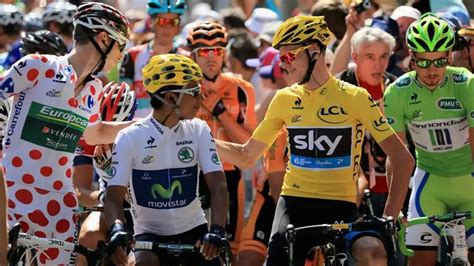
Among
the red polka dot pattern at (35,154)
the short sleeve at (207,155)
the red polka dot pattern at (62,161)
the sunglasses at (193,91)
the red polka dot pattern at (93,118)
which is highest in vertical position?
the sunglasses at (193,91)

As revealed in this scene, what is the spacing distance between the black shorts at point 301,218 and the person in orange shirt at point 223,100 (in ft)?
8.80

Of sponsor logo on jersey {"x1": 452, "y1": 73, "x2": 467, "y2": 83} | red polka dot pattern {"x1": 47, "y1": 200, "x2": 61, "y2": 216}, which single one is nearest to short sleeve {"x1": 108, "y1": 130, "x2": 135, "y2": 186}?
red polka dot pattern {"x1": 47, "y1": 200, "x2": 61, "y2": 216}

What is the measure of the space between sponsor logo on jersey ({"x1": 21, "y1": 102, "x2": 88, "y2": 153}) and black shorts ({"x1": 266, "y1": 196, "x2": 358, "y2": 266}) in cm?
152

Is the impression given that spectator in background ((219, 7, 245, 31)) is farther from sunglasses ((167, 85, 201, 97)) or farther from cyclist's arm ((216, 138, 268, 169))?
sunglasses ((167, 85, 201, 97))

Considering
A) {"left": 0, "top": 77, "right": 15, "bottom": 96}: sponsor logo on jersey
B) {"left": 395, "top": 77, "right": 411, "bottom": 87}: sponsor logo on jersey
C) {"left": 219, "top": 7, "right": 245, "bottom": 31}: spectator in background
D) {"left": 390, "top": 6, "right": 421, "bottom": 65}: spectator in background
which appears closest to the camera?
{"left": 0, "top": 77, "right": 15, "bottom": 96}: sponsor logo on jersey

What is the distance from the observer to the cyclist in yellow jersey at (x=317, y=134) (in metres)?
9.64

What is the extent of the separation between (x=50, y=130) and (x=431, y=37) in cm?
298

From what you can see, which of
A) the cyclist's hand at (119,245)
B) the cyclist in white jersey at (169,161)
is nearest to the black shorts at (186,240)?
the cyclist in white jersey at (169,161)

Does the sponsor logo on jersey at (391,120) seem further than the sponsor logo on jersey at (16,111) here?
Yes

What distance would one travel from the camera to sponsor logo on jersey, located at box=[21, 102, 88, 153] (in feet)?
30.9

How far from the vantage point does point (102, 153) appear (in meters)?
10.5

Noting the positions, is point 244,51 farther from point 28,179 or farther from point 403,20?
point 28,179

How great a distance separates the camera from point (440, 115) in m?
10.7

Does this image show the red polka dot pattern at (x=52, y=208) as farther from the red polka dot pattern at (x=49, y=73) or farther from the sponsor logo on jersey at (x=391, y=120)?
the sponsor logo on jersey at (x=391, y=120)
